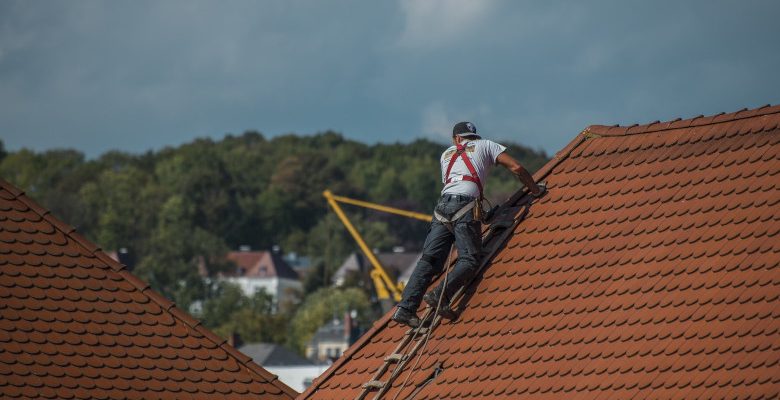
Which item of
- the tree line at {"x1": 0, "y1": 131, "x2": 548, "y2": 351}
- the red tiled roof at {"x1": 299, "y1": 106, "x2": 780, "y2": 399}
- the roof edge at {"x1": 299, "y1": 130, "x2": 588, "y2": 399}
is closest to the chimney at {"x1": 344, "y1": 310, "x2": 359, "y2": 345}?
the tree line at {"x1": 0, "y1": 131, "x2": 548, "y2": 351}

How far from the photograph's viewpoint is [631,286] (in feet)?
45.4

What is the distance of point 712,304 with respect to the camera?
13055mm

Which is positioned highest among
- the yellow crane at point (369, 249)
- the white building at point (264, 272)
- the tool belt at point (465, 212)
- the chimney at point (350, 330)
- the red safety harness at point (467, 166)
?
the white building at point (264, 272)

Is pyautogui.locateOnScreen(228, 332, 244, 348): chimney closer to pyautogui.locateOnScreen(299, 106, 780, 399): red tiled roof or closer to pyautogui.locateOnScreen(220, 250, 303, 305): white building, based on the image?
pyautogui.locateOnScreen(220, 250, 303, 305): white building

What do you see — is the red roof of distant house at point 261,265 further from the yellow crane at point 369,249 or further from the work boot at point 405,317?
the work boot at point 405,317

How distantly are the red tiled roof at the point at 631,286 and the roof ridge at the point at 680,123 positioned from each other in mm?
17

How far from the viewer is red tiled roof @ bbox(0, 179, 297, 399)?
14.8 metres

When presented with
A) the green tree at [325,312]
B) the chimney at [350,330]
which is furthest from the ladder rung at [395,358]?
the green tree at [325,312]

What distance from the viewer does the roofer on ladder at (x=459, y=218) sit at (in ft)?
49.6

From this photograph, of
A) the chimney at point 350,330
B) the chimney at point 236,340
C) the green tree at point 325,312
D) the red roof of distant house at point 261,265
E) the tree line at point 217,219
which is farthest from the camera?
the red roof of distant house at point 261,265

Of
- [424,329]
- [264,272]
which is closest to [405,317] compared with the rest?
[424,329]

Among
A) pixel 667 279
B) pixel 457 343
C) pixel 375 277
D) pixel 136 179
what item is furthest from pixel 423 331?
pixel 136 179

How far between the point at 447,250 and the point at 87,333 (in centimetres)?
374

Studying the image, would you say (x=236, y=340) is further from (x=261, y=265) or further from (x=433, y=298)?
(x=433, y=298)
